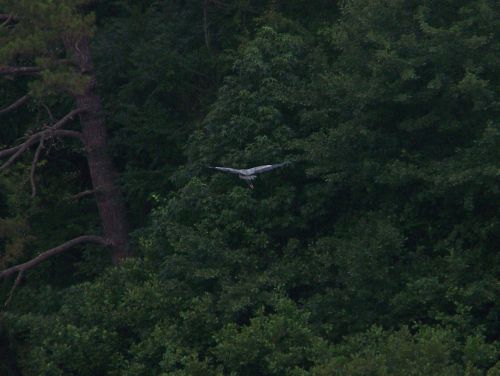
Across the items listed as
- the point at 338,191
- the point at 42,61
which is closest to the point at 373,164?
the point at 338,191

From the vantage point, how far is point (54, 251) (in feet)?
47.4

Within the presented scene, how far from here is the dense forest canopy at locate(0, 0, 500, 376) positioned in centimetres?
1042

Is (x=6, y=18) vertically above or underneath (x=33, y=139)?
above

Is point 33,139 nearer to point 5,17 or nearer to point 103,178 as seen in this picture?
point 103,178

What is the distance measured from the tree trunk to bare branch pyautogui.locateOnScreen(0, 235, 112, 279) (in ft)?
0.61

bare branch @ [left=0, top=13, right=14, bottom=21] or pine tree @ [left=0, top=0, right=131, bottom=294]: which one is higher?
bare branch @ [left=0, top=13, right=14, bottom=21]

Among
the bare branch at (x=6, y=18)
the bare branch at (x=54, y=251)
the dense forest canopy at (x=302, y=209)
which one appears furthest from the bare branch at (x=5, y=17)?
the bare branch at (x=54, y=251)

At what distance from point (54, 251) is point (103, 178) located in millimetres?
1401

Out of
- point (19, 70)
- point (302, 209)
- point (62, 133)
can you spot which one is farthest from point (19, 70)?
point (302, 209)

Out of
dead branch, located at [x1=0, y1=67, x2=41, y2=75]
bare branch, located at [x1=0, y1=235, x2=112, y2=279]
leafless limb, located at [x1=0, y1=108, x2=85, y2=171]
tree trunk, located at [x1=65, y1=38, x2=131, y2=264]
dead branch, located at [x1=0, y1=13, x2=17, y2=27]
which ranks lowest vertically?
bare branch, located at [x1=0, y1=235, x2=112, y2=279]

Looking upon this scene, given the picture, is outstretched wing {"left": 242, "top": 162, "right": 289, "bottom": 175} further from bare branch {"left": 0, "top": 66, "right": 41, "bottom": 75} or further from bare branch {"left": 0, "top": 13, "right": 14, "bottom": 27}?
bare branch {"left": 0, "top": 13, "right": 14, "bottom": 27}

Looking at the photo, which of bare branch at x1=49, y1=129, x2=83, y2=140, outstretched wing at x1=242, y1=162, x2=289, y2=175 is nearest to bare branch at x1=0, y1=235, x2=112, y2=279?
bare branch at x1=49, y1=129, x2=83, y2=140

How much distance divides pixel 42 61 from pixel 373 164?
4549 mm

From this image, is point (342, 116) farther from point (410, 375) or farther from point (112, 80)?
point (112, 80)
